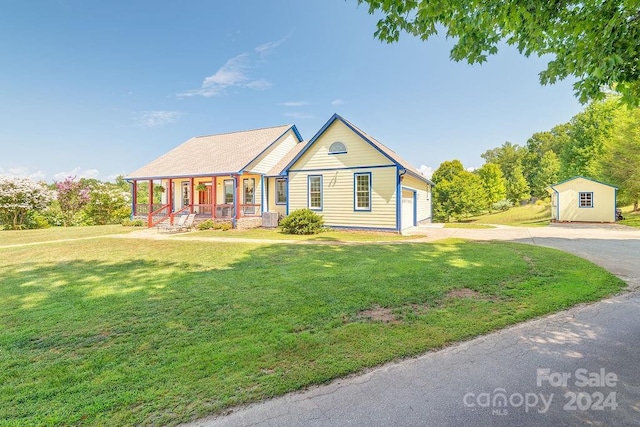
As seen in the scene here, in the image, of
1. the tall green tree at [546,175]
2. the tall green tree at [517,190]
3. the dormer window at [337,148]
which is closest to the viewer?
the dormer window at [337,148]

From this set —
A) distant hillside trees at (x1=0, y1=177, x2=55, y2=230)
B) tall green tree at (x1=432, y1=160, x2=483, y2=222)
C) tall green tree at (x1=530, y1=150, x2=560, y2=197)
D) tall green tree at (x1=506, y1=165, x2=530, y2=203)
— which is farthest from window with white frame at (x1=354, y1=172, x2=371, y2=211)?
tall green tree at (x1=506, y1=165, x2=530, y2=203)

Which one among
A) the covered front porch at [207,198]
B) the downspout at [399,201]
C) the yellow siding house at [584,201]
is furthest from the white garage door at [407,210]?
the yellow siding house at [584,201]

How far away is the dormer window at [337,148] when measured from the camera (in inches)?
675

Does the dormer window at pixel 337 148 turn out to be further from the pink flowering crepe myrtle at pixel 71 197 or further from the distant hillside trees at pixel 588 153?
the pink flowering crepe myrtle at pixel 71 197

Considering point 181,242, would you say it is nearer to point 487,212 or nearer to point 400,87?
point 400,87

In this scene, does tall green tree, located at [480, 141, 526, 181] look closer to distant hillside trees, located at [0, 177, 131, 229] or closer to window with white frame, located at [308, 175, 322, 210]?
window with white frame, located at [308, 175, 322, 210]

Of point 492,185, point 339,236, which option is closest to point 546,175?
point 492,185

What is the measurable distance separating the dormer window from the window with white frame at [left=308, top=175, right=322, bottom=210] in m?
1.73

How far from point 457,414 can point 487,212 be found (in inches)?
1990

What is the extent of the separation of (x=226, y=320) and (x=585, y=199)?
2924 centimetres

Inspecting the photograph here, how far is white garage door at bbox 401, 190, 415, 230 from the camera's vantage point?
16.8m

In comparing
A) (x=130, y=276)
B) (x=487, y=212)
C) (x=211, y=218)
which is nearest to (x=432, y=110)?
(x=211, y=218)

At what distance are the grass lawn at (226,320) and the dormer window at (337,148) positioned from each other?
950cm

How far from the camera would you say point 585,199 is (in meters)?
23.0
